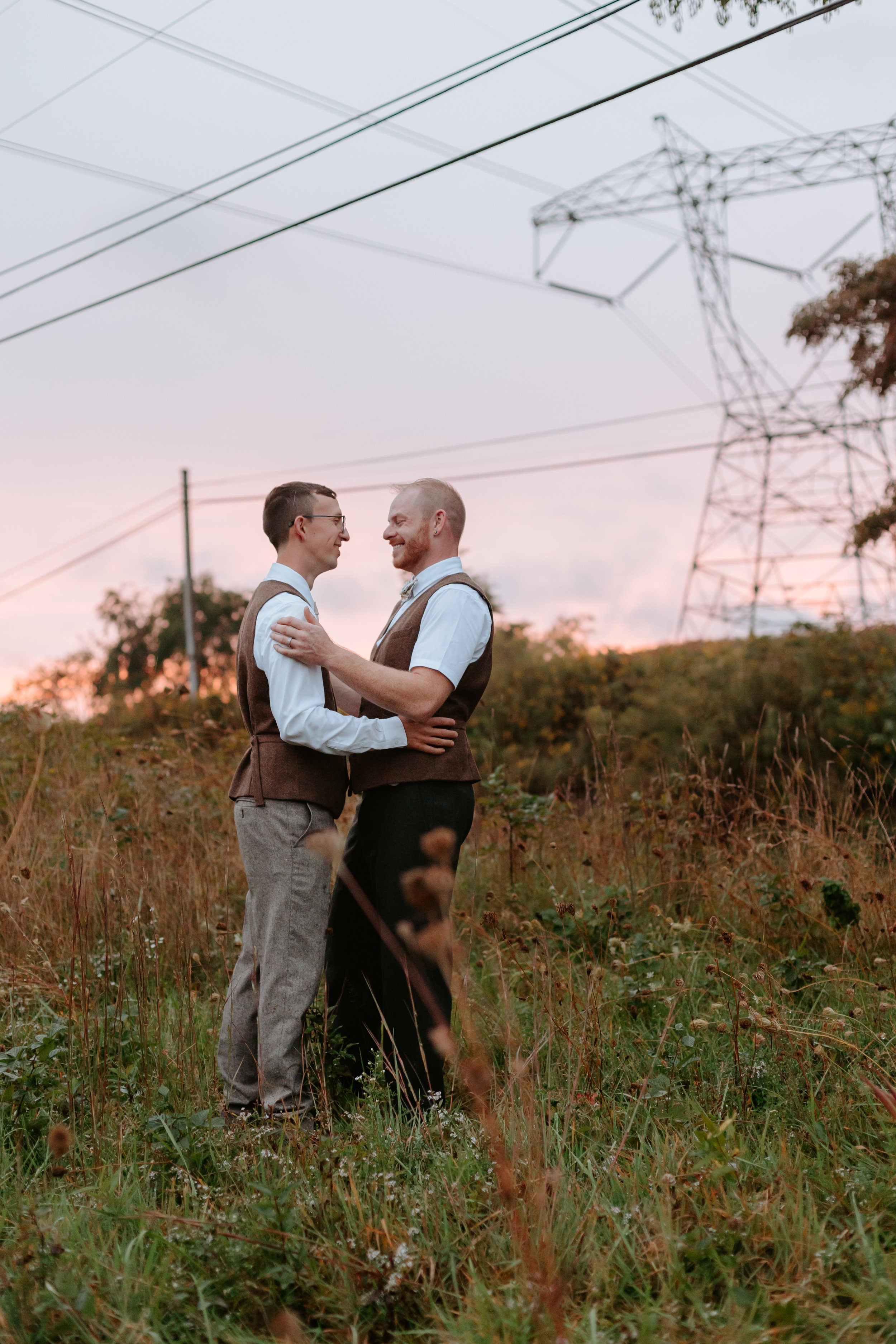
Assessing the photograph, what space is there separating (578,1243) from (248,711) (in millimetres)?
1995

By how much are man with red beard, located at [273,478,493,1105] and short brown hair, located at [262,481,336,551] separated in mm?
305

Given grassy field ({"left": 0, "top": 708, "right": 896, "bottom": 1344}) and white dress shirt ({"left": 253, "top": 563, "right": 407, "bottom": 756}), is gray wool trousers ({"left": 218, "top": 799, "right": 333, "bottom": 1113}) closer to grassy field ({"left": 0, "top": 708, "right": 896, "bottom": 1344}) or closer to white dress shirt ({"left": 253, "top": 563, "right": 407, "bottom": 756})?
grassy field ({"left": 0, "top": 708, "right": 896, "bottom": 1344})

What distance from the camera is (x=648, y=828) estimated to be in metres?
6.37

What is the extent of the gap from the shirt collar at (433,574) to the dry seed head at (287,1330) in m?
2.29

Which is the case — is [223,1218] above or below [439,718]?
below

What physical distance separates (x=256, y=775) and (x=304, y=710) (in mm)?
366

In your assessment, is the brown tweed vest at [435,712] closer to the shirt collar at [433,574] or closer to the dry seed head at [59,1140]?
the shirt collar at [433,574]

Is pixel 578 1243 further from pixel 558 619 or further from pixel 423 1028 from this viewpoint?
pixel 558 619

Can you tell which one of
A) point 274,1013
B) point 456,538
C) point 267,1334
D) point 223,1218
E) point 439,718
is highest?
point 456,538

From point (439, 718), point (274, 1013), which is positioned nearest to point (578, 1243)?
point (274, 1013)

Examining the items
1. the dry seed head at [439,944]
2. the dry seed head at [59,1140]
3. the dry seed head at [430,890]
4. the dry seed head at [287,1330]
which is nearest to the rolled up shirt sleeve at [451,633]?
the dry seed head at [430,890]

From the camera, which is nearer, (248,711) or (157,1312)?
(157,1312)

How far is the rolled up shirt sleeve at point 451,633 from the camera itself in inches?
140

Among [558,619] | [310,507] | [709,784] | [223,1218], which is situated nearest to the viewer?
[223,1218]
